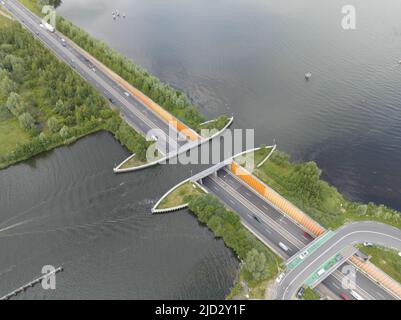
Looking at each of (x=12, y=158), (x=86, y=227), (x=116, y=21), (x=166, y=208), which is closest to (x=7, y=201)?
(x=12, y=158)

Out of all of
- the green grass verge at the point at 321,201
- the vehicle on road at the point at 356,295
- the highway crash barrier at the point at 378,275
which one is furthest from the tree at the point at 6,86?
the vehicle on road at the point at 356,295

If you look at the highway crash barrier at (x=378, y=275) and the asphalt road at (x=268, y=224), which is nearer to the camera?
the highway crash barrier at (x=378, y=275)

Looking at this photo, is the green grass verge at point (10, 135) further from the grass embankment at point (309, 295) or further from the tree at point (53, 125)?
the grass embankment at point (309, 295)

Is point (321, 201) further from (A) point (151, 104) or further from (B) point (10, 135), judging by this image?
(B) point (10, 135)

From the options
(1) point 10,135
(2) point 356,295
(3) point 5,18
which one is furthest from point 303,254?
(3) point 5,18

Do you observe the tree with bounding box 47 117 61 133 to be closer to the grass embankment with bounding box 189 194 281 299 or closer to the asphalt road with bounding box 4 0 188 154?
the asphalt road with bounding box 4 0 188 154

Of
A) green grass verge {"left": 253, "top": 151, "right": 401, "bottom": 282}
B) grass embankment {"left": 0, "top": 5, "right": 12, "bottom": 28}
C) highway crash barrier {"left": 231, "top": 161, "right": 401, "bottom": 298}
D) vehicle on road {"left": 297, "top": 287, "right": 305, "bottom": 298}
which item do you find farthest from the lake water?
grass embankment {"left": 0, "top": 5, "right": 12, "bottom": 28}

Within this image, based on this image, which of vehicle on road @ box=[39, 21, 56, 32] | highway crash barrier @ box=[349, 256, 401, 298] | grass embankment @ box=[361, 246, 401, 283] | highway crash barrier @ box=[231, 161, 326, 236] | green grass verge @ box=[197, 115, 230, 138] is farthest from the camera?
vehicle on road @ box=[39, 21, 56, 32]
